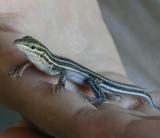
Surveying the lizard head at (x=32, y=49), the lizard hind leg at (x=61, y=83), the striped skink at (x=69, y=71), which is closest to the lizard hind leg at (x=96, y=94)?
the striped skink at (x=69, y=71)

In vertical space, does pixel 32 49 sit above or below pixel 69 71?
above

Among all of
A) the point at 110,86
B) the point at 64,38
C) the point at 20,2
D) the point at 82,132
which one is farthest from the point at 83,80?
the point at 82,132

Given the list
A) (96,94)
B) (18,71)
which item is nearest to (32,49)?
(18,71)

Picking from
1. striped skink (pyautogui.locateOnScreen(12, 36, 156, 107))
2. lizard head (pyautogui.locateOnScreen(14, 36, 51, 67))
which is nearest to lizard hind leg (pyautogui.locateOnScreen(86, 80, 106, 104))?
striped skink (pyautogui.locateOnScreen(12, 36, 156, 107))

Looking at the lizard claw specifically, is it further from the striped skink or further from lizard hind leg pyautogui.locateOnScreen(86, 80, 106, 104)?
lizard hind leg pyautogui.locateOnScreen(86, 80, 106, 104)

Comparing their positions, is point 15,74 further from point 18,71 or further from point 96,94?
point 96,94

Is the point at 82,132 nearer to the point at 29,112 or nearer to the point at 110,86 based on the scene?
the point at 29,112
